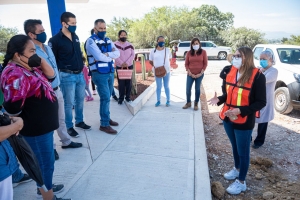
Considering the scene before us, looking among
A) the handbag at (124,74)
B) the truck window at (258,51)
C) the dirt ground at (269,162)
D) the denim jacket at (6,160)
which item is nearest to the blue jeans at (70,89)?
the handbag at (124,74)

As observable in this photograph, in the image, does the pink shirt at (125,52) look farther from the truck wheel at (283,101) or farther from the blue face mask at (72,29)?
the truck wheel at (283,101)

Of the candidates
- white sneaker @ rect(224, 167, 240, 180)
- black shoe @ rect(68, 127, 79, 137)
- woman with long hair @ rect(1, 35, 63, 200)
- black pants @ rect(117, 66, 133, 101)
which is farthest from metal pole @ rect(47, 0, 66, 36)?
white sneaker @ rect(224, 167, 240, 180)

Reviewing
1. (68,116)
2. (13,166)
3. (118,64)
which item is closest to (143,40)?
(118,64)

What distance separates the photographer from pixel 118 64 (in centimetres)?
567

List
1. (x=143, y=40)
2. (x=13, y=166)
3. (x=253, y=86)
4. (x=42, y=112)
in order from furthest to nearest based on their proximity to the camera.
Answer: (x=143, y=40) < (x=253, y=86) < (x=42, y=112) < (x=13, y=166)

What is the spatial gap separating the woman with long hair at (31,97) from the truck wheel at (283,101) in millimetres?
5385

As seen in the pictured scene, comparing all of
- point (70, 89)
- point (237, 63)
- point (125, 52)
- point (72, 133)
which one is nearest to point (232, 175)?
point (237, 63)

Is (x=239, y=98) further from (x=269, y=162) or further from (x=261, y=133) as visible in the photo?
(x=261, y=133)

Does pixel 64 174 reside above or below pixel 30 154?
below

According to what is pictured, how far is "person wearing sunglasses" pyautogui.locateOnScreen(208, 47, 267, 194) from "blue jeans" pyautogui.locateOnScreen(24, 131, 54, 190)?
1939 millimetres

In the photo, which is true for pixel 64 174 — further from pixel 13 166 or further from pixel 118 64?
pixel 118 64

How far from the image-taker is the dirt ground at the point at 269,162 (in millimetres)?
2918

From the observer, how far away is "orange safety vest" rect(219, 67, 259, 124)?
8.25 ft

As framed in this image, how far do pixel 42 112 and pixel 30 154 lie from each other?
15.7 inches
